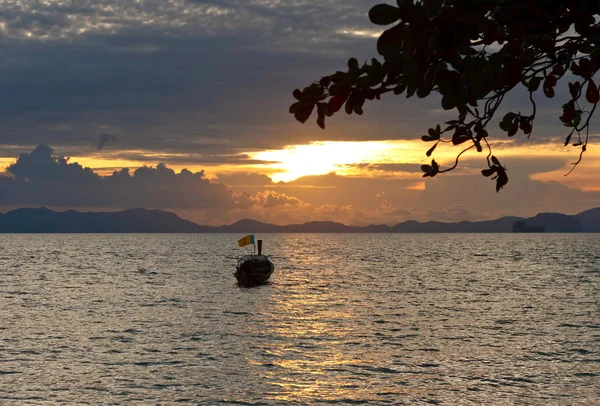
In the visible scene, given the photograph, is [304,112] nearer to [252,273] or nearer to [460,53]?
[460,53]

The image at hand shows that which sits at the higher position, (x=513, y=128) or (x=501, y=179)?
(x=513, y=128)

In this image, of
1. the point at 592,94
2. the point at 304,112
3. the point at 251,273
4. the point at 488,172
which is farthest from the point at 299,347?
the point at 251,273

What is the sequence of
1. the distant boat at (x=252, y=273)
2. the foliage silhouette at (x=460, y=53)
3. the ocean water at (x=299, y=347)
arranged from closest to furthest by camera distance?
the foliage silhouette at (x=460, y=53) < the ocean water at (x=299, y=347) < the distant boat at (x=252, y=273)

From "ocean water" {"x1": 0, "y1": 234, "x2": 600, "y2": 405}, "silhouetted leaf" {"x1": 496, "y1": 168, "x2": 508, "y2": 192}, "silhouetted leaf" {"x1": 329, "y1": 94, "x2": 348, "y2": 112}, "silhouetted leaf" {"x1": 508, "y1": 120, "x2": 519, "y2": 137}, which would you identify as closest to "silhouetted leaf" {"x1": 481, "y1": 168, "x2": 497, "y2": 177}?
"silhouetted leaf" {"x1": 496, "y1": 168, "x2": 508, "y2": 192}

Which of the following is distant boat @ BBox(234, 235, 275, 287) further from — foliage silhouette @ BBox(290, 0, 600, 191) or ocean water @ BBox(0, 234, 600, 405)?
foliage silhouette @ BBox(290, 0, 600, 191)

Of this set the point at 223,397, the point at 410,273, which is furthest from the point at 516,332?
the point at 410,273

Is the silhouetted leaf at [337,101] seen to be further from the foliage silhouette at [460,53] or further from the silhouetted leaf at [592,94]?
the silhouetted leaf at [592,94]

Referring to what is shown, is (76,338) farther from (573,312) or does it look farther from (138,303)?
(573,312)

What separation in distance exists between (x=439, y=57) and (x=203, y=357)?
1410 inches

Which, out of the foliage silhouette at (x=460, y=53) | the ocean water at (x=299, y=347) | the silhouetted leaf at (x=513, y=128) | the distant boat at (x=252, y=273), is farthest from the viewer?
the distant boat at (x=252, y=273)

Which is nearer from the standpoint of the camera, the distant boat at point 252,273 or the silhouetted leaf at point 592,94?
the silhouetted leaf at point 592,94

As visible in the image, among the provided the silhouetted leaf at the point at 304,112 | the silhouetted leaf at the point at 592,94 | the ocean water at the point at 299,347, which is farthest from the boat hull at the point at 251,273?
the silhouetted leaf at the point at 304,112

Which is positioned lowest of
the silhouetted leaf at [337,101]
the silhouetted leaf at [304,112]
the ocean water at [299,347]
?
the ocean water at [299,347]

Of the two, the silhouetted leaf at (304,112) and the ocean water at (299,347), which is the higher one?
the silhouetted leaf at (304,112)
